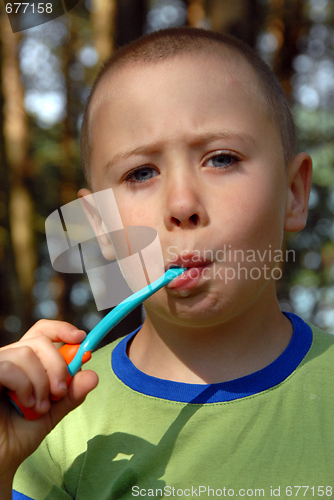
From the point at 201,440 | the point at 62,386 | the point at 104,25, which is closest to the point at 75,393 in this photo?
the point at 62,386

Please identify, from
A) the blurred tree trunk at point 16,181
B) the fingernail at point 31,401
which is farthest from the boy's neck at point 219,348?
the blurred tree trunk at point 16,181

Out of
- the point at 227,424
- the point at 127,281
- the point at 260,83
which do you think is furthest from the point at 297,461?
the point at 260,83

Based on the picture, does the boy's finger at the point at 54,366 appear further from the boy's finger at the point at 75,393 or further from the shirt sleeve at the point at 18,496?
the shirt sleeve at the point at 18,496

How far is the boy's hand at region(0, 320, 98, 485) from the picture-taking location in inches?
26.5

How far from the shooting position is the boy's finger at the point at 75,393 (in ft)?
2.33

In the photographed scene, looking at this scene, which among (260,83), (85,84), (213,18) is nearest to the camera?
(260,83)

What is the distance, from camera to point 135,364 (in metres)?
1.04

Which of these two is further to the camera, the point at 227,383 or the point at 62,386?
the point at 227,383

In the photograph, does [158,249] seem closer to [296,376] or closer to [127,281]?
[127,281]

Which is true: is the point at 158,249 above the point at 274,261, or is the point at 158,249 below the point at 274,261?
above

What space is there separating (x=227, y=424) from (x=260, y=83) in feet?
2.39

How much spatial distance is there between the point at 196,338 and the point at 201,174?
0.35m

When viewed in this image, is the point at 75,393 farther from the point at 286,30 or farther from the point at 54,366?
the point at 286,30

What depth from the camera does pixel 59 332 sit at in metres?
0.78
